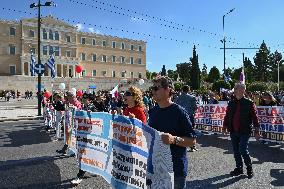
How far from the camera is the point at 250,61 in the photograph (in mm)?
141750

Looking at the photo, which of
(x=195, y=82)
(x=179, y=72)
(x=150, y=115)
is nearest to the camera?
(x=150, y=115)

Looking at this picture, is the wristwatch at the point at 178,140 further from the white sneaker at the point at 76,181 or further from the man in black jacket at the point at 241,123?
the man in black jacket at the point at 241,123

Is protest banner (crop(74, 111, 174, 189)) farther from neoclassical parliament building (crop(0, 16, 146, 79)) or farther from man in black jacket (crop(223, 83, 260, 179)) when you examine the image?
neoclassical parliament building (crop(0, 16, 146, 79))

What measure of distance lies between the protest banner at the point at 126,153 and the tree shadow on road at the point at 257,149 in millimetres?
4624

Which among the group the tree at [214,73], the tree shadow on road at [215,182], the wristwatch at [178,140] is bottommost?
the tree shadow on road at [215,182]

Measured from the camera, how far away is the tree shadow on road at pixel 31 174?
7.31 m

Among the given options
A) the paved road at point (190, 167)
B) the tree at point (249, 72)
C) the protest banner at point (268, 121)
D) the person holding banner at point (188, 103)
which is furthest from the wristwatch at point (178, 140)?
the tree at point (249, 72)

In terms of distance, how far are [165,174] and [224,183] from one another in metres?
3.72

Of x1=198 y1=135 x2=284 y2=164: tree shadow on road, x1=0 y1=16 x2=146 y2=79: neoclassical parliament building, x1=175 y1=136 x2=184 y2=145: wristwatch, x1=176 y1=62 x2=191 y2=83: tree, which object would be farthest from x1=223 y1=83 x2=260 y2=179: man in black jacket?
x1=176 y1=62 x2=191 y2=83: tree

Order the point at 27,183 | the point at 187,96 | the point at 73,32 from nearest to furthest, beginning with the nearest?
the point at 27,183, the point at 187,96, the point at 73,32

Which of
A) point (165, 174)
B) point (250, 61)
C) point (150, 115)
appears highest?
point (250, 61)

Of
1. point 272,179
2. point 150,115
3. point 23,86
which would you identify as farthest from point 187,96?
point 23,86

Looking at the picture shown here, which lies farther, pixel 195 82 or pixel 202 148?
pixel 195 82

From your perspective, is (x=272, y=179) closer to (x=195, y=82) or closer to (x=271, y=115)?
(x=271, y=115)
